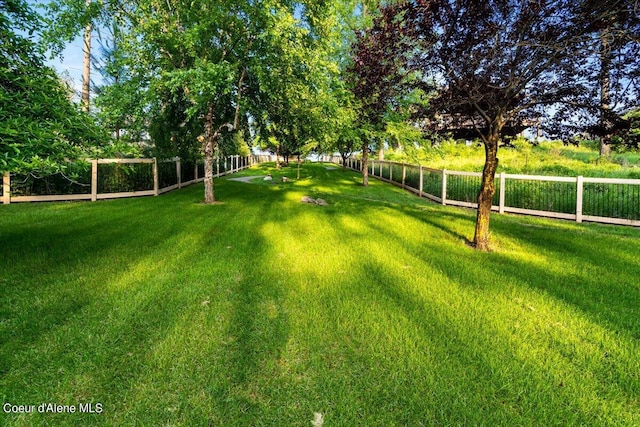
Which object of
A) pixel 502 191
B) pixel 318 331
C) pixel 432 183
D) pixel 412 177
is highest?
pixel 412 177

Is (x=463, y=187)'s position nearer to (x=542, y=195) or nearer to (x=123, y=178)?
(x=542, y=195)

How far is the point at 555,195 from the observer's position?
9.41 m

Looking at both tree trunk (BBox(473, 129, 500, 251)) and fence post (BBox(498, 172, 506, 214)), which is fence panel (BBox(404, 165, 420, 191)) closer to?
fence post (BBox(498, 172, 506, 214))

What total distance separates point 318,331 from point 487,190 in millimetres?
4583

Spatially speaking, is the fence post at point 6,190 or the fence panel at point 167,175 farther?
the fence panel at point 167,175

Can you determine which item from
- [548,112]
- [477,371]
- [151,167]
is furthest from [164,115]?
[477,371]

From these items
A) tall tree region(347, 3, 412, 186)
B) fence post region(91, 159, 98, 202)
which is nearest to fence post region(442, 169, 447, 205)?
tall tree region(347, 3, 412, 186)

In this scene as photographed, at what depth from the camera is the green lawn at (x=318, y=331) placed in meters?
2.12

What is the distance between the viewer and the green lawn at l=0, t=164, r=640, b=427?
6.97 feet

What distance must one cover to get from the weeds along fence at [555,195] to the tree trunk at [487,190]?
15.9 ft

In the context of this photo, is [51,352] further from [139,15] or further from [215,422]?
[139,15]

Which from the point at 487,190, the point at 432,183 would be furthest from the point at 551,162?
the point at 487,190

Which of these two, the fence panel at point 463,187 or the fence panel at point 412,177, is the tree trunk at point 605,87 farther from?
the fence panel at point 412,177

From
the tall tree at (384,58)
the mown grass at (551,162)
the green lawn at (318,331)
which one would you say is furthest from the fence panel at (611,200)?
the tall tree at (384,58)
